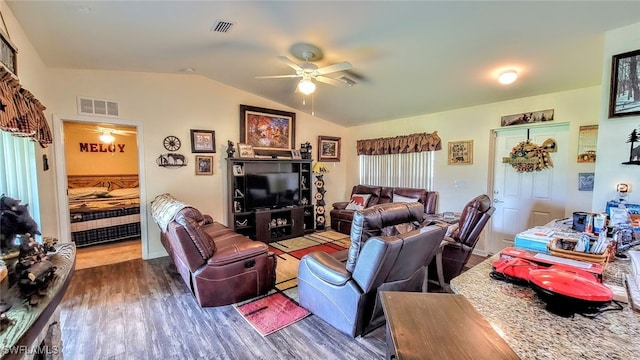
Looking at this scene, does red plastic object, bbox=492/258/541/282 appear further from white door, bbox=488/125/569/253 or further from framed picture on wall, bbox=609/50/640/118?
white door, bbox=488/125/569/253

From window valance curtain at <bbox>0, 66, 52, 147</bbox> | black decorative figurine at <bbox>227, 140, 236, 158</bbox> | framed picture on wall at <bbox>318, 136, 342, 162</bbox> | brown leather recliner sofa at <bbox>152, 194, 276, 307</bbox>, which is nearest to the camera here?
window valance curtain at <bbox>0, 66, 52, 147</bbox>

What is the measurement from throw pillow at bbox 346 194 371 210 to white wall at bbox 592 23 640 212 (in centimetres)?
360

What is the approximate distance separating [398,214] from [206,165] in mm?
3600

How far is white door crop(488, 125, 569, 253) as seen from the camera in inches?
147

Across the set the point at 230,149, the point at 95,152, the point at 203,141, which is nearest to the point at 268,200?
the point at 230,149

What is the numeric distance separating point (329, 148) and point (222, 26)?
3.88 m

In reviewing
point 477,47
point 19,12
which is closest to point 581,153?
point 477,47

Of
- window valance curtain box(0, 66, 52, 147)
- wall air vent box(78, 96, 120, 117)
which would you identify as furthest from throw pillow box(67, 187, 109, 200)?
window valance curtain box(0, 66, 52, 147)

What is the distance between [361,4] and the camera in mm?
2279

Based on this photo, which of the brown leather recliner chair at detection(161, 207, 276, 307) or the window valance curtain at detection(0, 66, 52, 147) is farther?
the brown leather recliner chair at detection(161, 207, 276, 307)

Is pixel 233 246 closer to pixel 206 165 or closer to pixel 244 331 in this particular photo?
pixel 244 331

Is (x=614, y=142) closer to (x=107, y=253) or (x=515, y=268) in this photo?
(x=515, y=268)

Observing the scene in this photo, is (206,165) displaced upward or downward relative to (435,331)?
upward

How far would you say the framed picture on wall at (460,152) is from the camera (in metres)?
4.48
